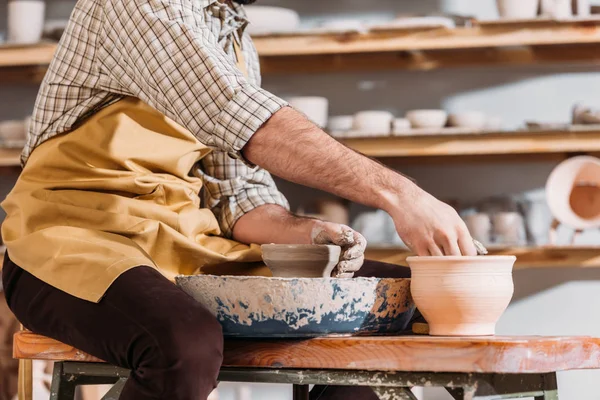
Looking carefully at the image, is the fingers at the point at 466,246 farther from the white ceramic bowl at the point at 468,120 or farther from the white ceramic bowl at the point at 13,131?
the white ceramic bowl at the point at 13,131

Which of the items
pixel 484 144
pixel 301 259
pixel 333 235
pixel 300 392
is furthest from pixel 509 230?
pixel 301 259

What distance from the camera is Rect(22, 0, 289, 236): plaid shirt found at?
139 centimetres

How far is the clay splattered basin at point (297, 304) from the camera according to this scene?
1.30 metres

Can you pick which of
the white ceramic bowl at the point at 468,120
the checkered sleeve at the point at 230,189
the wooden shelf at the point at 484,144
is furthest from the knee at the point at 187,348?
the white ceramic bowl at the point at 468,120

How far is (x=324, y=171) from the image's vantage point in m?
1.36

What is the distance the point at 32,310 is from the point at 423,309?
2.27ft

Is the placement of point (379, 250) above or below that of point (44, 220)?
below

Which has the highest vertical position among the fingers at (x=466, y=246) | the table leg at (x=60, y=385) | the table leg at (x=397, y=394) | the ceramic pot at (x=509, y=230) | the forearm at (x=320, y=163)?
the forearm at (x=320, y=163)

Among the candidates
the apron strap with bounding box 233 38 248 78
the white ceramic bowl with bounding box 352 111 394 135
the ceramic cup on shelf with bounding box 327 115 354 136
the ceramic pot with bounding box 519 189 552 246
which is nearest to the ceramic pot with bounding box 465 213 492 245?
the ceramic pot with bounding box 519 189 552 246

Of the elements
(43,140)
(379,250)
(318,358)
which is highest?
(43,140)

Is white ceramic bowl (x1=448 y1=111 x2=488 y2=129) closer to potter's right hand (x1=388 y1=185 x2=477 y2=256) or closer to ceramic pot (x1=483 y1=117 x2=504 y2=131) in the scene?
ceramic pot (x1=483 y1=117 x2=504 y2=131)

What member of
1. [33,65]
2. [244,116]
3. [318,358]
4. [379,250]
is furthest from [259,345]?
[33,65]

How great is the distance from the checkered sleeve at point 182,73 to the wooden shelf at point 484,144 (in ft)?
5.42

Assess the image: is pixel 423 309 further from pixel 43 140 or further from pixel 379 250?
pixel 379 250
